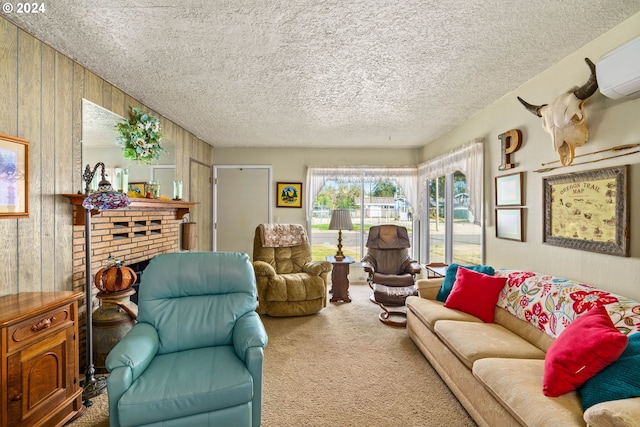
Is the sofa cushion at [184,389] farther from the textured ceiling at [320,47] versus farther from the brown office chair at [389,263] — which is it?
the brown office chair at [389,263]

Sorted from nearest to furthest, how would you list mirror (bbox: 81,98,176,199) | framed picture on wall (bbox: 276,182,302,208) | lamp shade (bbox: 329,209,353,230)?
1. mirror (bbox: 81,98,176,199)
2. lamp shade (bbox: 329,209,353,230)
3. framed picture on wall (bbox: 276,182,302,208)

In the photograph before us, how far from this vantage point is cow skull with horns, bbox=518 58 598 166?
6.60 ft

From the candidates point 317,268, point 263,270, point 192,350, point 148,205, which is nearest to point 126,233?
point 148,205

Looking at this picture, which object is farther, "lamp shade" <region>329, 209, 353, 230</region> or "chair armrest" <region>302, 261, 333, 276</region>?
"lamp shade" <region>329, 209, 353, 230</region>

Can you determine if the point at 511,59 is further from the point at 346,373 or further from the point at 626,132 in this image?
the point at 346,373

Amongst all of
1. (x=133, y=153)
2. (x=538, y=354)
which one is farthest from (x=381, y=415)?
(x=133, y=153)

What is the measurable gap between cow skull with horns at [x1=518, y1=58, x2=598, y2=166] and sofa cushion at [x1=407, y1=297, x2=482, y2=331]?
140cm

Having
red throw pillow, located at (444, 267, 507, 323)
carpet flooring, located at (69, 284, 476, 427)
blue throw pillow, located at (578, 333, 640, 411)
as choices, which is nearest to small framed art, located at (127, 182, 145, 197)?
carpet flooring, located at (69, 284, 476, 427)

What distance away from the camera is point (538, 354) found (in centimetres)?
192

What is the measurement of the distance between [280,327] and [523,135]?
3.13 meters

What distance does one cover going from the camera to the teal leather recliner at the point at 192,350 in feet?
4.85

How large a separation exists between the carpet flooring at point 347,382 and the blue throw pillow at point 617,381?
2.57 feet

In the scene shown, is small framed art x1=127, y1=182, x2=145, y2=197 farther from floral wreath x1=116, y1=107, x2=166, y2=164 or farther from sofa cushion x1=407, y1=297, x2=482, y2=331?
sofa cushion x1=407, y1=297, x2=482, y2=331

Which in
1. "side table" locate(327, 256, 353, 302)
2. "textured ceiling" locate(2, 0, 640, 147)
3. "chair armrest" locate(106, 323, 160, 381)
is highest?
"textured ceiling" locate(2, 0, 640, 147)
